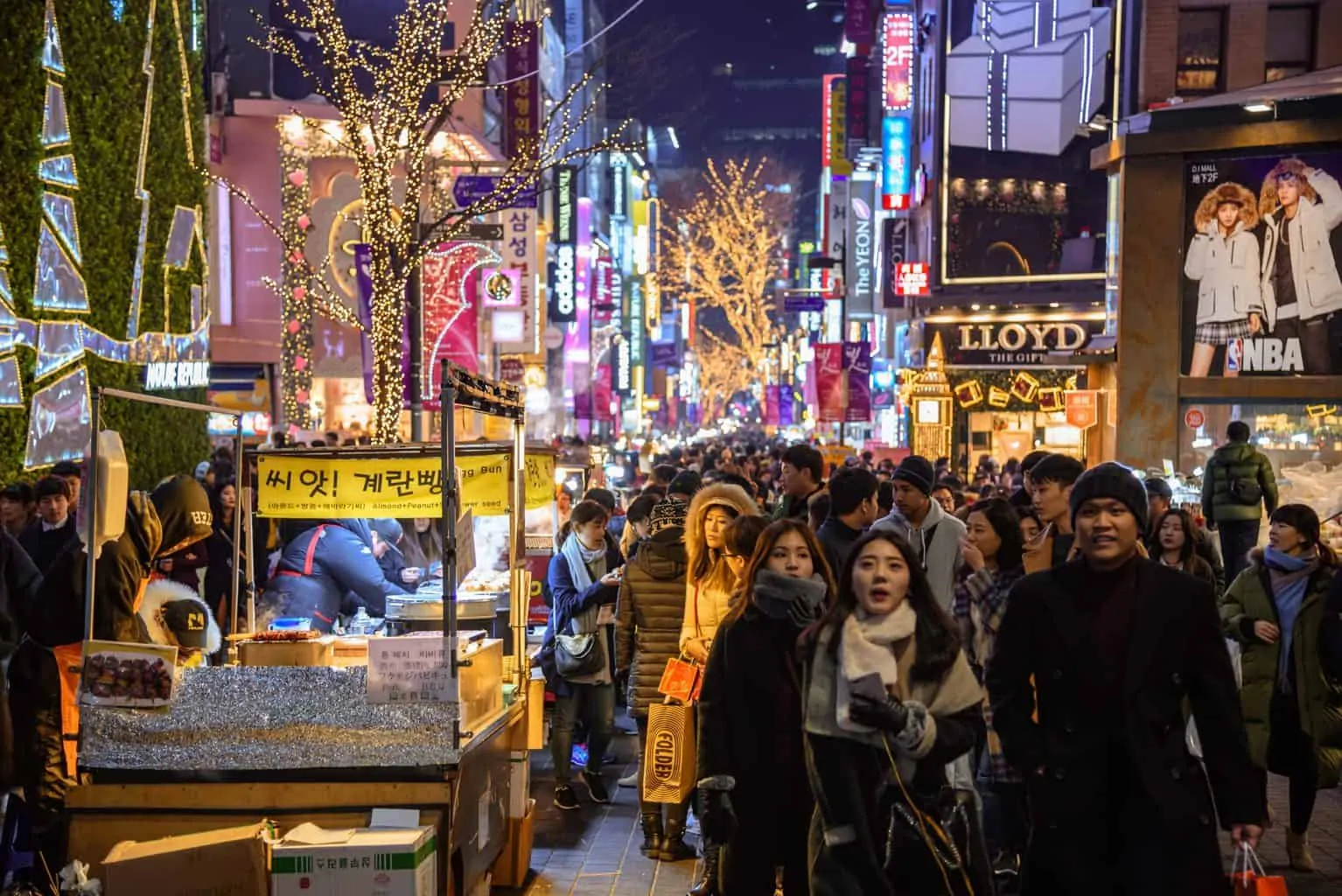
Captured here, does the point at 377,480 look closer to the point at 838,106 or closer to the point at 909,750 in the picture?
the point at 909,750

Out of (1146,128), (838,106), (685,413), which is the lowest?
(685,413)

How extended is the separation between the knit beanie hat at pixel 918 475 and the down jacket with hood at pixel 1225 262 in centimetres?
1428

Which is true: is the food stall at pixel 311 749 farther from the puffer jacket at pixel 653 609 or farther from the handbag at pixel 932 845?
the handbag at pixel 932 845

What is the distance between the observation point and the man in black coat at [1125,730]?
15.3 feet

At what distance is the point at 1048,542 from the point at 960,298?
110 ft

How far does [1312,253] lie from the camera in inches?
830

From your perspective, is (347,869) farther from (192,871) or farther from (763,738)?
(763,738)

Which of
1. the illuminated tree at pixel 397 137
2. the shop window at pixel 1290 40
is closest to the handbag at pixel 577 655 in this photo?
the illuminated tree at pixel 397 137

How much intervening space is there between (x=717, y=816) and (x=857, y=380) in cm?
2913

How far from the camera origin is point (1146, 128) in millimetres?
21672

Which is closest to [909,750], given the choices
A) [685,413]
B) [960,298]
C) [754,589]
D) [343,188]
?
[754,589]

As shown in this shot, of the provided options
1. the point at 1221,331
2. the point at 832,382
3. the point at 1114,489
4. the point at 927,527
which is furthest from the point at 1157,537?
the point at 832,382

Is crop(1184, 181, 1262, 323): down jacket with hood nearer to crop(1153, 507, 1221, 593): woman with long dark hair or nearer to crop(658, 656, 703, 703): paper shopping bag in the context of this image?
crop(1153, 507, 1221, 593): woman with long dark hair

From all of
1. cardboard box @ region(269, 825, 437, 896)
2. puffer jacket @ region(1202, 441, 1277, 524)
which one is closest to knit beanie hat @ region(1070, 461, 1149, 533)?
cardboard box @ region(269, 825, 437, 896)
